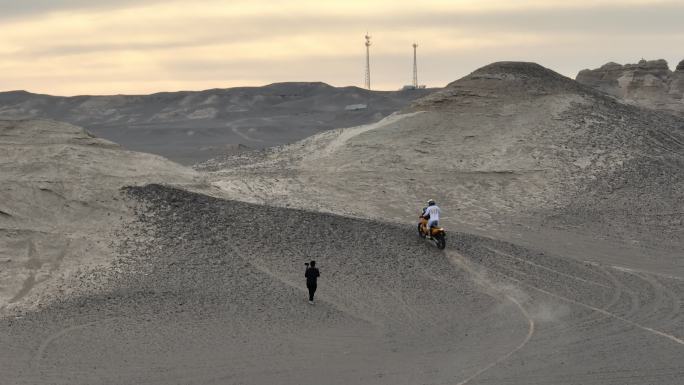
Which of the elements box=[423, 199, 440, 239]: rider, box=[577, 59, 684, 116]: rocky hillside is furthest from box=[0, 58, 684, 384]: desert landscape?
box=[577, 59, 684, 116]: rocky hillside

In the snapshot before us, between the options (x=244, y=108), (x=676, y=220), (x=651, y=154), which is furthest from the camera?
(x=244, y=108)

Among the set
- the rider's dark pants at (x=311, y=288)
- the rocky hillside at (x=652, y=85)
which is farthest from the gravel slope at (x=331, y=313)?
the rocky hillside at (x=652, y=85)

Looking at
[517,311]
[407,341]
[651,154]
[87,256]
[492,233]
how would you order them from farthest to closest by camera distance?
[651,154]
[492,233]
[87,256]
[517,311]
[407,341]

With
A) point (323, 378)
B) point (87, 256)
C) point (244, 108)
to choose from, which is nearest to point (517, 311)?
point (323, 378)

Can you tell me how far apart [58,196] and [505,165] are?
776 inches

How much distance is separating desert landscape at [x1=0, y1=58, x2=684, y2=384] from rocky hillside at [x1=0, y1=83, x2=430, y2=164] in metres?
55.9

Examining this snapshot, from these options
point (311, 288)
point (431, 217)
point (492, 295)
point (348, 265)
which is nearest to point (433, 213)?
point (431, 217)

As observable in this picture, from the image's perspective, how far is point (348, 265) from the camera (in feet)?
77.8

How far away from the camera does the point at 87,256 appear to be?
76.0 ft

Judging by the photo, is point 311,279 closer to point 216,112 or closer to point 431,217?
point 431,217

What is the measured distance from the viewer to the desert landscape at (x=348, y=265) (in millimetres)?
17266

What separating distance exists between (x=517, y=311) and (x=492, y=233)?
Answer: 10.5 m

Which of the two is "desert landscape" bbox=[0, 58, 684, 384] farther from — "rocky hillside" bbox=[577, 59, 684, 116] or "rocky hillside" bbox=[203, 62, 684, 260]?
"rocky hillside" bbox=[577, 59, 684, 116]

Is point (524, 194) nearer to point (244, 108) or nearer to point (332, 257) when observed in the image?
point (332, 257)
